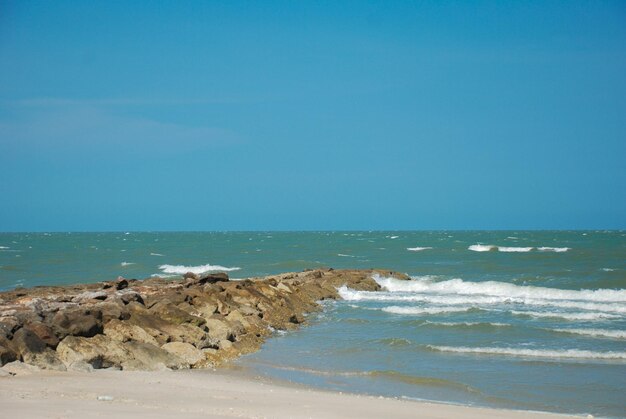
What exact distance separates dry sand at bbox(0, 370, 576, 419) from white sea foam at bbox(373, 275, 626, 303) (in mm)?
18931

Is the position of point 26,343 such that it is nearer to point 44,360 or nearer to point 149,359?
point 44,360

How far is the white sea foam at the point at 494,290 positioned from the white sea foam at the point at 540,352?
1266cm

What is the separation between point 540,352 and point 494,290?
16.8 meters

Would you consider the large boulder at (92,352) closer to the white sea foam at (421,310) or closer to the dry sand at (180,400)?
the dry sand at (180,400)

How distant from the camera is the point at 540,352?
1423 centimetres

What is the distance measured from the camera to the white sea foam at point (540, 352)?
45.7 feet

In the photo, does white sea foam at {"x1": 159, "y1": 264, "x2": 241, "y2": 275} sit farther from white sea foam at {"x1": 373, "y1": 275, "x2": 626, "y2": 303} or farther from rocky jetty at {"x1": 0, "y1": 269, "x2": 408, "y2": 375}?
rocky jetty at {"x1": 0, "y1": 269, "x2": 408, "y2": 375}

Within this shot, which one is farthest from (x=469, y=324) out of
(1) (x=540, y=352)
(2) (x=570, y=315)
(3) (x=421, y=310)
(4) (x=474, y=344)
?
(2) (x=570, y=315)

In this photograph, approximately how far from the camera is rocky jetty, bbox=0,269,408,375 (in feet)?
35.8

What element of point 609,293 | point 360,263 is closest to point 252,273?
point 360,263

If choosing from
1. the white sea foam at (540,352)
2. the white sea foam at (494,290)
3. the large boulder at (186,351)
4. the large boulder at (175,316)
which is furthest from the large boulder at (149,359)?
the white sea foam at (494,290)

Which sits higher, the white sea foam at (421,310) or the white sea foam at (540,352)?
the white sea foam at (540,352)

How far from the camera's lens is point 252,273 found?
41438 mm

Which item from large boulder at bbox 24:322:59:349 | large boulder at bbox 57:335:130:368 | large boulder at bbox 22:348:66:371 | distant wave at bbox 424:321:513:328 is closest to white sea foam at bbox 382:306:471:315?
distant wave at bbox 424:321:513:328
